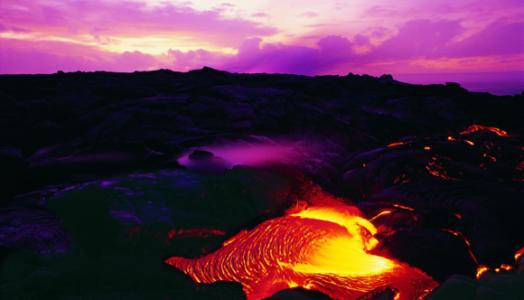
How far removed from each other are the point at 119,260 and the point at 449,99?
725cm

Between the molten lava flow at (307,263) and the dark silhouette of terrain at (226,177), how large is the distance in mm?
103

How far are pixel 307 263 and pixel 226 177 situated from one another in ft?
3.39

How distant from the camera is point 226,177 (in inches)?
114

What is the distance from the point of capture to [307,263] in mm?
2209

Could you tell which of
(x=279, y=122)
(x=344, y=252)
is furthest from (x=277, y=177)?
(x=279, y=122)

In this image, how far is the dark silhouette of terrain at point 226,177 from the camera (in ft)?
7.04

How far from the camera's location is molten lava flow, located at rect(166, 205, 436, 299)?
1.98m

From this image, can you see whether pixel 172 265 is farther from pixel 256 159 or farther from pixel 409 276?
pixel 256 159

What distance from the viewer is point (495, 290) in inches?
68.5

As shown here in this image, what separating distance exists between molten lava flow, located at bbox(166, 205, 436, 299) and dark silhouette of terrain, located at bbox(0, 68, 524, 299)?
0.34 ft

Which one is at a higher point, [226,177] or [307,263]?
[226,177]

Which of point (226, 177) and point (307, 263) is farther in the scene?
point (226, 177)

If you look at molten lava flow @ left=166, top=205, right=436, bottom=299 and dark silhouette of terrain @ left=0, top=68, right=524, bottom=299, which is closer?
molten lava flow @ left=166, top=205, right=436, bottom=299

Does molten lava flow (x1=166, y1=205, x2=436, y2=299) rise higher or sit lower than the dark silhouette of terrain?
lower
